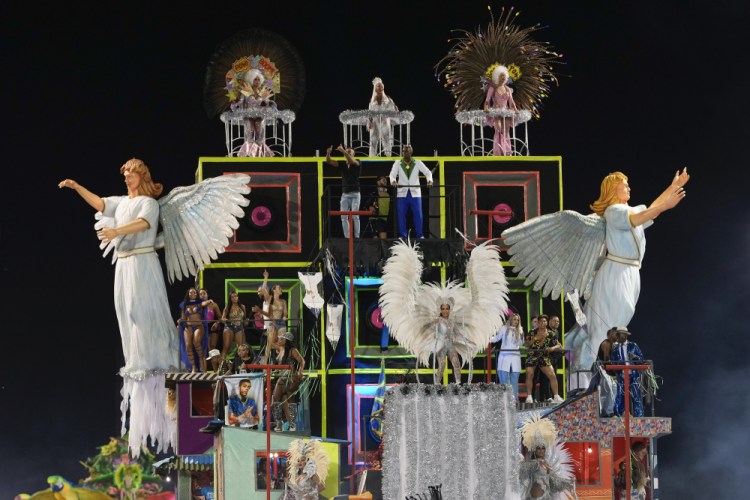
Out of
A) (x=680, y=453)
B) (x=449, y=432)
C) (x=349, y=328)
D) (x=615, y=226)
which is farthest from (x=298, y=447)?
(x=680, y=453)

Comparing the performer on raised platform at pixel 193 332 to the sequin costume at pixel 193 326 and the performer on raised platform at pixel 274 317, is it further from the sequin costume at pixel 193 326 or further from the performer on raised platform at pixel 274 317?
the performer on raised platform at pixel 274 317

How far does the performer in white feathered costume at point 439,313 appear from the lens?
21781 mm

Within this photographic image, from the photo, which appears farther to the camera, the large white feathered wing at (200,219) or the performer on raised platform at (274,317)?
the large white feathered wing at (200,219)

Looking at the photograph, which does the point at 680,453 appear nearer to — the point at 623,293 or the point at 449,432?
the point at 623,293

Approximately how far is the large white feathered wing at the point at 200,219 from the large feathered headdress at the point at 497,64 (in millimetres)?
3568

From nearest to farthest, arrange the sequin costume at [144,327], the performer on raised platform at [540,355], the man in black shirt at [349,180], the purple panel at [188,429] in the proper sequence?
the purple panel at [188,429] < the performer on raised platform at [540,355] < the sequin costume at [144,327] < the man in black shirt at [349,180]

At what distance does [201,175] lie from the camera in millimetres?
26203

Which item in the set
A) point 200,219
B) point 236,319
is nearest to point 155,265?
point 200,219

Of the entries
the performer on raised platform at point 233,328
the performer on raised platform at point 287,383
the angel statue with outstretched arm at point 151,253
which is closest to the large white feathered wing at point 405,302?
the performer on raised platform at point 287,383

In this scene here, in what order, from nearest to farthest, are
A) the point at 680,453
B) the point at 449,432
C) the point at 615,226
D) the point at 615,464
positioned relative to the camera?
the point at 449,432 → the point at 615,464 → the point at 615,226 → the point at 680,453

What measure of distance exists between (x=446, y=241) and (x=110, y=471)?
5385mm

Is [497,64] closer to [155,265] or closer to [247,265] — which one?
[247,265]

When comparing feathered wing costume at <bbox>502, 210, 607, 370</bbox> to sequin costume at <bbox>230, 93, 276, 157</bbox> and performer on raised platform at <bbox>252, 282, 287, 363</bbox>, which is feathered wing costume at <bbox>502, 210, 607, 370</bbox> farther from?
sequin costume at <bbox>230, 93, 276, 157</bbox>

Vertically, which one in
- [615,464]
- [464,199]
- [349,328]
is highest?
[464,199]
